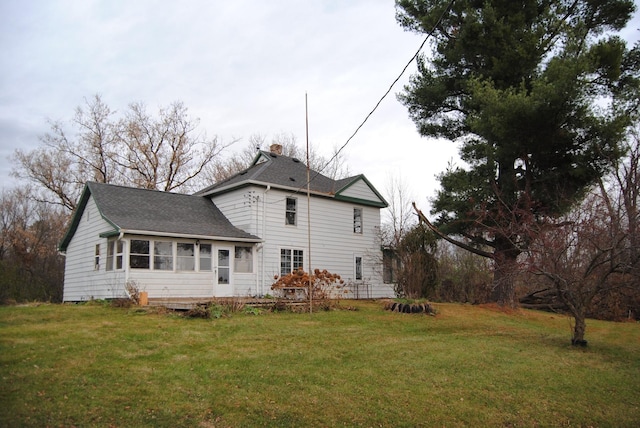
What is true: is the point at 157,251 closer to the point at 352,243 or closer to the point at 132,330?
the point at 132,330

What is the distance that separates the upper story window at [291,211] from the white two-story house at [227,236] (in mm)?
42

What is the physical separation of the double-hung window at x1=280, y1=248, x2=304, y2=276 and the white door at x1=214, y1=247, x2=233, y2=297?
2440 millimetres

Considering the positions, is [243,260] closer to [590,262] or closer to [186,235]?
[186,235]

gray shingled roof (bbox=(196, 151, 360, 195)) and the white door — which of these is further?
gray shingled roof (bbox=(196, 151, 360, 195))

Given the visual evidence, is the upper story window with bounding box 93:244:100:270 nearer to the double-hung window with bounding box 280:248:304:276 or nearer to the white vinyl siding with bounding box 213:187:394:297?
the white vinyl siding with bounding box 213:187:394:297

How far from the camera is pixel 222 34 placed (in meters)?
11.3

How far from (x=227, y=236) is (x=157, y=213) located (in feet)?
8.75

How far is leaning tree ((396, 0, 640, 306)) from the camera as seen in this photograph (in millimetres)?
15719

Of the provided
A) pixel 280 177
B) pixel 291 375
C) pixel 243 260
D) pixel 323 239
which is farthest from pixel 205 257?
pixel 291 375

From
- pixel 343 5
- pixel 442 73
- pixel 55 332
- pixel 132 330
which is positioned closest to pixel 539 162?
pixel 442 73

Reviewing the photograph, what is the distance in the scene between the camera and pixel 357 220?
908 inches

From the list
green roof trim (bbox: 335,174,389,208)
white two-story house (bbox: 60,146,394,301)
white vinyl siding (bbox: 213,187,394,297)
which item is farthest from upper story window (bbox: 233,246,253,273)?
green roof trim (bbox: 335,174,389,208)

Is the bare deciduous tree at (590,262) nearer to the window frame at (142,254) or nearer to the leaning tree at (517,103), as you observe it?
the leaning tree at (517,103)

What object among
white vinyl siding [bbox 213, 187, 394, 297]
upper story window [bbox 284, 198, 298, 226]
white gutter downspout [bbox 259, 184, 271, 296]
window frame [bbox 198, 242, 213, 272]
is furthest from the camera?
upper story window [bbox 284, 198, 298, 226]
